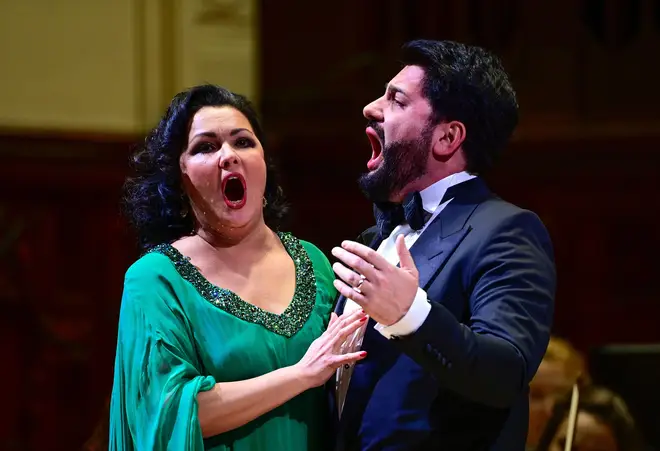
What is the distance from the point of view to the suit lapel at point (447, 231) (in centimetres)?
203

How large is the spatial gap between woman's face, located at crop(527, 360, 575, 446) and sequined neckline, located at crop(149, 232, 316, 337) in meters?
1.64

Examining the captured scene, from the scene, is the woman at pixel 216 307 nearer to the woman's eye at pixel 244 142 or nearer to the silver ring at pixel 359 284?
the woman's eye at pixel 244 142

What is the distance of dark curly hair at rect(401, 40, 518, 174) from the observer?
212 centimetres

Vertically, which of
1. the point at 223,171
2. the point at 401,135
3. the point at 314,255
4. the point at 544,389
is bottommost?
the point at 544,389

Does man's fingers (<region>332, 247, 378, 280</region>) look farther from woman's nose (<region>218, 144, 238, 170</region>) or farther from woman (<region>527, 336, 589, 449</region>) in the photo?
woman (<region>527, 336, 589, 449</region>)

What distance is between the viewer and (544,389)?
3824mm

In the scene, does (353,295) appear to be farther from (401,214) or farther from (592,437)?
(592,437)

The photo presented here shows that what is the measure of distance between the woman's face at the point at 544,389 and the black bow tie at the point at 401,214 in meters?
1.67

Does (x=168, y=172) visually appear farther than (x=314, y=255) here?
No

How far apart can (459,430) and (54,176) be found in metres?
3.51

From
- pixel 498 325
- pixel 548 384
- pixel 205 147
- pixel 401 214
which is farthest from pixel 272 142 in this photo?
pixel 498 325

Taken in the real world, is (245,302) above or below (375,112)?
below

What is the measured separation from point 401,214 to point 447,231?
7.3 inches

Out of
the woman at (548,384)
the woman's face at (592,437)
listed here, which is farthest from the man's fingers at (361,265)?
the woman at (548,384)
